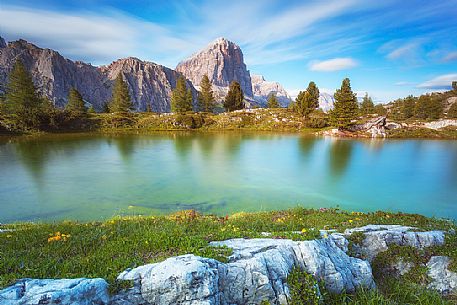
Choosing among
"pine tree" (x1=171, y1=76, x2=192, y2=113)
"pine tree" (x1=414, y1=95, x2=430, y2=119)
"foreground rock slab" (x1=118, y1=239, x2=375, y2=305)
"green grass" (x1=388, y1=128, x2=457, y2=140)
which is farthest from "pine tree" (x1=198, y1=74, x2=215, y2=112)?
"foreground rock slab" (x1=118, y1=239, x2=375, y2=305)

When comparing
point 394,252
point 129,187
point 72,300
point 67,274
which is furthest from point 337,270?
point 129,187

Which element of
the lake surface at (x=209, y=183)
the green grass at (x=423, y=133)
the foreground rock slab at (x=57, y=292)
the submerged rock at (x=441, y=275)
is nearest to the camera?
the foreground rock slab at (x=57, y=292)

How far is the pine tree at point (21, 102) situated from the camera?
181 feet

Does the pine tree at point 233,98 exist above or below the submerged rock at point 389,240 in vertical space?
above

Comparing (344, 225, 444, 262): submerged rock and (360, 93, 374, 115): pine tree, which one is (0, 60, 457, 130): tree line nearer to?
(360, 93, 374, 115): pine tree

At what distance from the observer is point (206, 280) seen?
441cm

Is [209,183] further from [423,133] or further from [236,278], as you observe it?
[423,133]

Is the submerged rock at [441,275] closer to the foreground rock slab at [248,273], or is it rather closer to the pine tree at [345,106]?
the foreground rock slab at [248,273]

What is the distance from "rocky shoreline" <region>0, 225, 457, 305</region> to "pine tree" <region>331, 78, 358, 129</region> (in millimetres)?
65109

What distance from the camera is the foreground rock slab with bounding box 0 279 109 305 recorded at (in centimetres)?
336

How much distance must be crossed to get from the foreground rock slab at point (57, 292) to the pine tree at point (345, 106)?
233 ft

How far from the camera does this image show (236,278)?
15.8ft

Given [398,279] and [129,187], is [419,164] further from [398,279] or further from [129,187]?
[129,187]

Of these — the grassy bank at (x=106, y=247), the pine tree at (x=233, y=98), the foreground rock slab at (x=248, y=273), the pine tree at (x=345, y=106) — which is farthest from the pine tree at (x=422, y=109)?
the foreground rock slab at (x=248, y=273)
